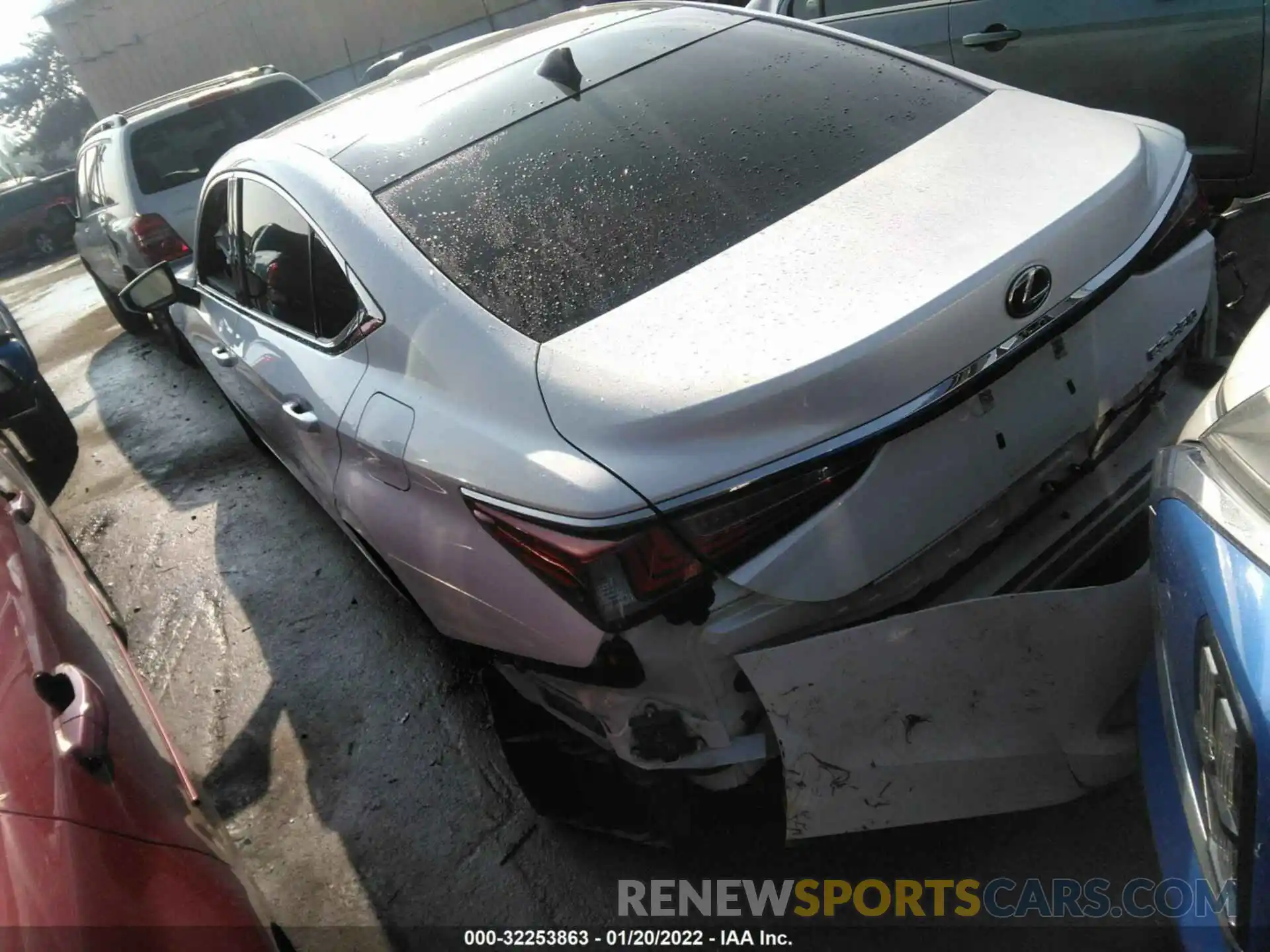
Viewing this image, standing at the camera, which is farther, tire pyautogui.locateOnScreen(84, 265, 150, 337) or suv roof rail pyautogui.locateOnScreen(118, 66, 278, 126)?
tire pyautogui.locateOnScreen(84, 265, 150, 337)

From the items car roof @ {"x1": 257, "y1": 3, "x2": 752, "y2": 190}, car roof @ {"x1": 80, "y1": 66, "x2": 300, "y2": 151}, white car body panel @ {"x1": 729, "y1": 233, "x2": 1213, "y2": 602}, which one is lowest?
white car body panel @ {"x1": 729, "y1": 233, "x2": 1213, "y2": 602}

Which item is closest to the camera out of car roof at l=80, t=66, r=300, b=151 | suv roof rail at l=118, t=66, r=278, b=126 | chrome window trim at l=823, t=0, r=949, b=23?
chrome window trim at l=823, t=0, r=949, b=23

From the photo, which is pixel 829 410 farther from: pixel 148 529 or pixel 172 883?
pixel 148 529

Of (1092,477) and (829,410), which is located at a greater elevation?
(829,410)

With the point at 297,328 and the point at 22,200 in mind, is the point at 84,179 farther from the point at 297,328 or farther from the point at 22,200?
the point at 22,200

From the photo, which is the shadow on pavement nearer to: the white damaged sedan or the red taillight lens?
the white damaged sedan

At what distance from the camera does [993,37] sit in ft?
13.9

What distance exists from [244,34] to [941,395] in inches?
971

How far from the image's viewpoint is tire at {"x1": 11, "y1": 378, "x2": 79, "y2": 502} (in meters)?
4.93

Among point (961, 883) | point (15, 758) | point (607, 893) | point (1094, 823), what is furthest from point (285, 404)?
point (1094, 823)

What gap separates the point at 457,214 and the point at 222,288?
187 centimetres

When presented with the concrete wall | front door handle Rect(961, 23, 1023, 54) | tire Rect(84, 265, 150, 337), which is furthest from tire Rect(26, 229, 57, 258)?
front door handle Rect(961, 23, 1023, 54)

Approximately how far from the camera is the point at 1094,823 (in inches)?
85.5

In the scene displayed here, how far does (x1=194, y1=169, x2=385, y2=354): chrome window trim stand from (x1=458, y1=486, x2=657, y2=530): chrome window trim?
717 millimetres
